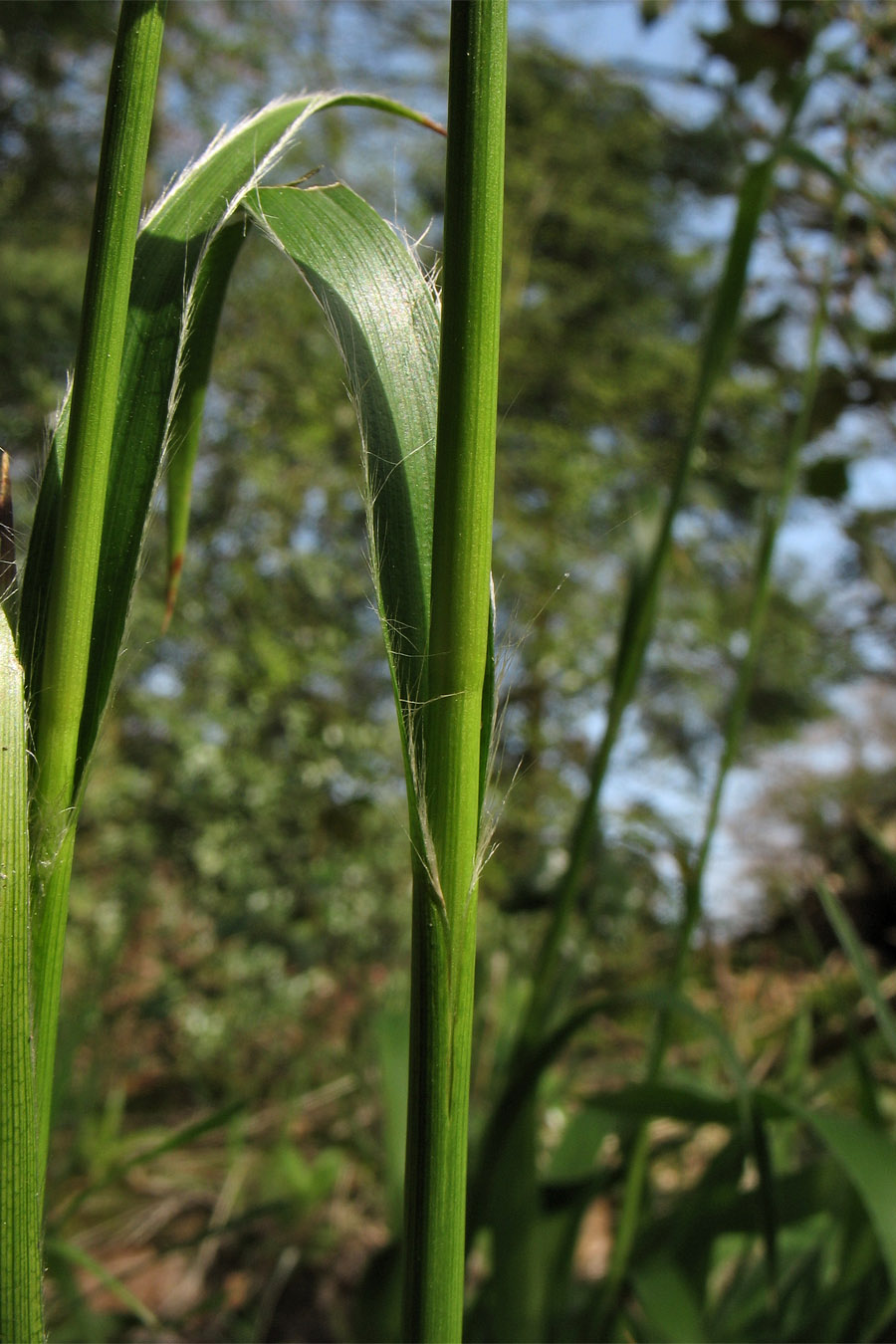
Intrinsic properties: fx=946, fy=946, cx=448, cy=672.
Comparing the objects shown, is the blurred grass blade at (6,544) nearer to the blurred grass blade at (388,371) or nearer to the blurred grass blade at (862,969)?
the blurred grass blade at (388,371)

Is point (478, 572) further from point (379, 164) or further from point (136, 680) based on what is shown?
point (379, 164)

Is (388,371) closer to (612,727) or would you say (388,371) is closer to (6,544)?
(6,544)

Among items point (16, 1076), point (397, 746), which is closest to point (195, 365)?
point (16, 1076)

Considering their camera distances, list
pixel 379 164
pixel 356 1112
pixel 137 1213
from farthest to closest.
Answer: pixel 379 164, pixel 356 1112, pixel 137 1213

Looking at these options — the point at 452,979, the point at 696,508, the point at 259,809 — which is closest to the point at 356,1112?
the point at 259,809

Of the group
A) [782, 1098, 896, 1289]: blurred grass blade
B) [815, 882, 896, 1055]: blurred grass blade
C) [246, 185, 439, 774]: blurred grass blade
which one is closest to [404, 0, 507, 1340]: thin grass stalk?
[246, 185, 439, 774]: blurred grass blade

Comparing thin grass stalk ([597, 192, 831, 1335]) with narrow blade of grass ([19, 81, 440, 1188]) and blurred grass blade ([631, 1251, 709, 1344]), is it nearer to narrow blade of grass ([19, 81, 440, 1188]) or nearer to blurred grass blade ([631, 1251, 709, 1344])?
blurred grass blade ([631, 1251, 709, 1344])
